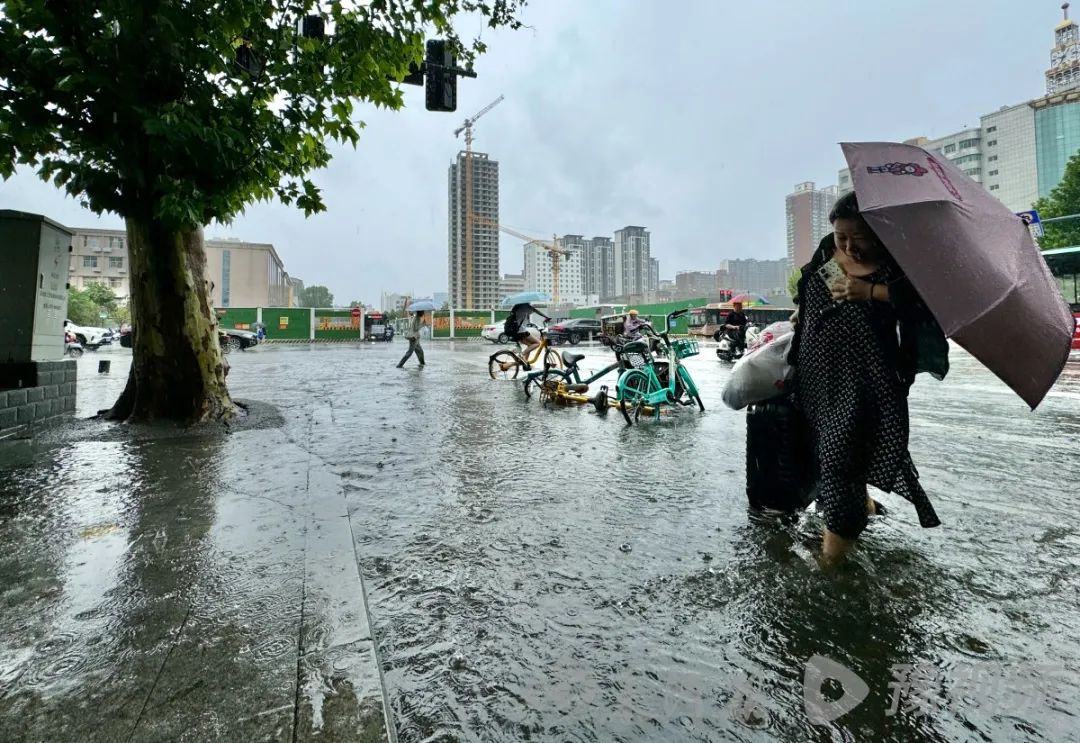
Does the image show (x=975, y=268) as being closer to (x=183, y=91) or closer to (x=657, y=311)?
(x=183, y=91)

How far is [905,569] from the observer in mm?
2590

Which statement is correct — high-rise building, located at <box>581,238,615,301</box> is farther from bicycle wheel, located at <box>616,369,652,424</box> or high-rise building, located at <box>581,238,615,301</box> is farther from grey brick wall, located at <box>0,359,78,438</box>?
grey brick wall, located at <box>0,359,78,438</box>

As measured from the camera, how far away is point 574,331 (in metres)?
37.6

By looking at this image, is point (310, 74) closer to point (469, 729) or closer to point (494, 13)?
point (494, 13)

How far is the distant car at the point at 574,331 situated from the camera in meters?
37.2

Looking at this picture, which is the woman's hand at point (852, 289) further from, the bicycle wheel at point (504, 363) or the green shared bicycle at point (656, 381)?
the bicycle wheel at point (504, 363)

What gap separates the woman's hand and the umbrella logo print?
471 millimetres

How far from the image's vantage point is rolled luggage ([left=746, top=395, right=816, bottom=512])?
116 inches

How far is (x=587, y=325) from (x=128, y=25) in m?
34.4

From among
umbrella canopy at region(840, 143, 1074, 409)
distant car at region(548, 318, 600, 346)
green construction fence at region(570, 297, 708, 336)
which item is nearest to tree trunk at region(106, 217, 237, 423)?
umbrella canopy at region(840, 143, 1074, 409)

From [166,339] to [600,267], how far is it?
4444 inches

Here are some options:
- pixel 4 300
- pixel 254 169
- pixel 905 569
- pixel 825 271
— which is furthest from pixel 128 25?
pixel 905 569

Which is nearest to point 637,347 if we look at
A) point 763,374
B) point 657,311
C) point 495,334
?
point 763,374

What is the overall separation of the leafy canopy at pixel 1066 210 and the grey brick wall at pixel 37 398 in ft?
A: 147
